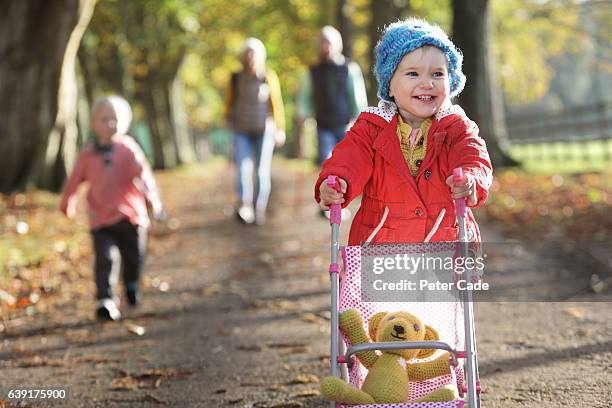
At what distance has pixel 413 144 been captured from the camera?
3814 mm

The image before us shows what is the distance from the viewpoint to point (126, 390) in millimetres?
4703

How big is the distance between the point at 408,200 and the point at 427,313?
0.45 meters

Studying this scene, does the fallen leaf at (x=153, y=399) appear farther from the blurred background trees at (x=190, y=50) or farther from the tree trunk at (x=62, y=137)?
the tree trunk at (x=62, y=137)

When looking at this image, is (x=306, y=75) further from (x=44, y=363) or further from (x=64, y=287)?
(x=44, y=363)

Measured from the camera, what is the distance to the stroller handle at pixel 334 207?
3.55 m

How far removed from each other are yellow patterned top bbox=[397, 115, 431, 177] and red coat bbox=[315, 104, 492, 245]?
48mm

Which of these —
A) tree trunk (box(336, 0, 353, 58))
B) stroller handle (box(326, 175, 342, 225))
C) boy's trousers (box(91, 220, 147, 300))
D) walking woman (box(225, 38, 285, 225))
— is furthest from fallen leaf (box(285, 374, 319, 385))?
tree trunk (box(336, 0, 353, 58))

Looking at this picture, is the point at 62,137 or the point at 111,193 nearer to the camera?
the point at 111,193

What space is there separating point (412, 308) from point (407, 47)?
3.49 feet

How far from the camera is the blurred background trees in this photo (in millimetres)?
14602

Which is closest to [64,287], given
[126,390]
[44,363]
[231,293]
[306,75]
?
[231,293]

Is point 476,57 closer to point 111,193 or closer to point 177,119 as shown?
point 111,193

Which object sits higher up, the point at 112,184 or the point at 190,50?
the point at 190,50

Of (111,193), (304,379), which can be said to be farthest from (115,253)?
(304,379)
